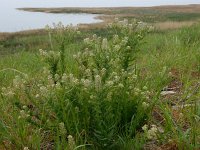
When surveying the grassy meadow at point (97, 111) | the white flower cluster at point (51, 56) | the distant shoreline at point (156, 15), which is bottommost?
the distant shoreline at point (156, 15)

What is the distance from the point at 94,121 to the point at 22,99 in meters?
1.45

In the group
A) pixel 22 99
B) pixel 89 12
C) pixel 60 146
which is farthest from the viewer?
pixel 89 12

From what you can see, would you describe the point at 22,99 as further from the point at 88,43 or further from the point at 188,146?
the point at 188,146

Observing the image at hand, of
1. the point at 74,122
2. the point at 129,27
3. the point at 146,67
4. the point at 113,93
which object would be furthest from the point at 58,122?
the point at 146,67

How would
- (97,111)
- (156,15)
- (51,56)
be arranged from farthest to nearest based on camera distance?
(156,15), (51,56), (97,111)

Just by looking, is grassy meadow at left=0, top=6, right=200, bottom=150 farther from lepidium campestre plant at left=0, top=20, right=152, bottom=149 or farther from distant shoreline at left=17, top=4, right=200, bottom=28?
distant shoreline at left=17, top=4, right=200, bottom=28

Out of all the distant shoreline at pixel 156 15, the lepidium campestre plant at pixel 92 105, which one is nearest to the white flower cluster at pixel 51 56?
the lepidium campestre plant at pixel 92 105

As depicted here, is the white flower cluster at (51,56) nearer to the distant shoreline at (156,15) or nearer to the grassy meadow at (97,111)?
the grassy meadow at (97,111)

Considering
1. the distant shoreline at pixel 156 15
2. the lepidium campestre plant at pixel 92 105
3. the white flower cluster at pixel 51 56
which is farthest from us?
the distant shoreline at pixel 156 15

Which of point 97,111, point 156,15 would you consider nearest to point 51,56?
point 97,111

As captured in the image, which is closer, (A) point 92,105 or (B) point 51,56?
(A) point 92,105

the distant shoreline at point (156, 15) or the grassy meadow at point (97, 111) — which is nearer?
the grassy meadow at point (97, 111)

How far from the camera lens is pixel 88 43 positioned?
3.37 m

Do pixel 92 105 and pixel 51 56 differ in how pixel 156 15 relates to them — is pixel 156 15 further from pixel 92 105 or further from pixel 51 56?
pixel 92 105
